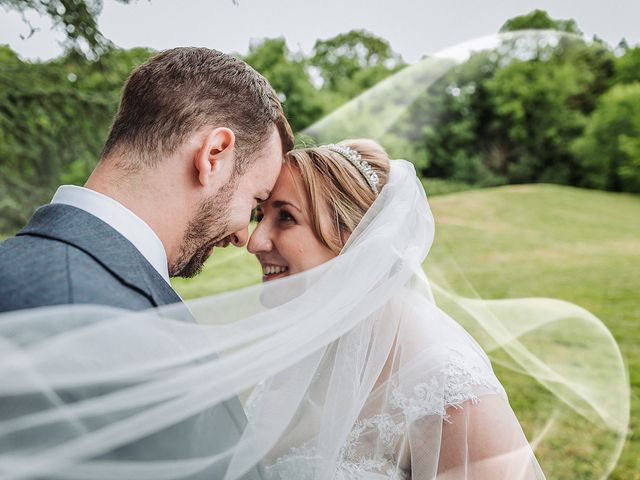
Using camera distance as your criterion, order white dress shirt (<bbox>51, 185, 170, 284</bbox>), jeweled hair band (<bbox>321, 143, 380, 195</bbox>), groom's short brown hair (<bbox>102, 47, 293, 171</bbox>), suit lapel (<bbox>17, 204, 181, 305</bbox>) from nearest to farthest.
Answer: suit lapel (<bbox>17, 204, 181, 305</bbox>), white dress shirt (<bbox>51, 185, 170, 284</bbox>), groom's short brown hair (<bbox>102, 47, 293, 171</bbox>), jeweled hair band (<bbox>321, 143, 380, 195</bbox>)

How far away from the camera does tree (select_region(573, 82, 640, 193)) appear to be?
13508 mm

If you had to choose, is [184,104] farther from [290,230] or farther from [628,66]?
[628,66]

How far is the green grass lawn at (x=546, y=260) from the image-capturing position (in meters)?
5.62

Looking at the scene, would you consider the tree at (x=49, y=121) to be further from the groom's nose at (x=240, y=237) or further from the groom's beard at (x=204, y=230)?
the groom's beard at (x=204, y=230)

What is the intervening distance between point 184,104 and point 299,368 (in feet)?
3.56

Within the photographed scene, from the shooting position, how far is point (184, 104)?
73.9 inches

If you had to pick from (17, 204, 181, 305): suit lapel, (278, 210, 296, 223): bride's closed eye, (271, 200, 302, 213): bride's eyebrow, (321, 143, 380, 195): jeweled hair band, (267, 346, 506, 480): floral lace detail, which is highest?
(17, 204, 181, 305): suit lapel

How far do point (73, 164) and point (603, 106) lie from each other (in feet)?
45.1

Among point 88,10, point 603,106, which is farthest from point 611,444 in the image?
point 603,106

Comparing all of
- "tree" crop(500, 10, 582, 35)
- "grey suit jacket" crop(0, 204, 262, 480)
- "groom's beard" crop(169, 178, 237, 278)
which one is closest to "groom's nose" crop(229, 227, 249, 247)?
"groom's beard" crop(169, 178, 237, 278)

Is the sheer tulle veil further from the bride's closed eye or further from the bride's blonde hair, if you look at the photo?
the bride's closed eye

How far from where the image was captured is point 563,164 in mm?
17219

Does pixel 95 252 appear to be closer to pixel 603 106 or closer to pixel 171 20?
pixel 171 20

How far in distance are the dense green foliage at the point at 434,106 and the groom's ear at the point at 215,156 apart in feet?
4.13
